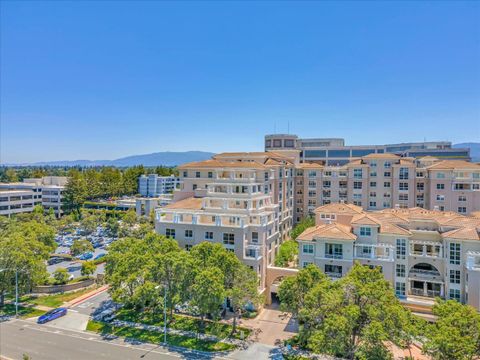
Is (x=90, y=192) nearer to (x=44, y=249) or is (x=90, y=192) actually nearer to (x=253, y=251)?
(x=44, y=249)

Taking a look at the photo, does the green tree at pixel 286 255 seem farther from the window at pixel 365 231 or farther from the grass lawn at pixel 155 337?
the grass lawn at pixel 155 337

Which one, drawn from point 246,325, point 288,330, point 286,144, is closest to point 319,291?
point 288,330

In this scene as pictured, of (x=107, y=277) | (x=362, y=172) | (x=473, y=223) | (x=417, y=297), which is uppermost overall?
(x=362, y=172)

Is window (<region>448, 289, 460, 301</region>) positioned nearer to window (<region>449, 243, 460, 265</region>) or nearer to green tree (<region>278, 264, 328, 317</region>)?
window (<region>449, 243, 460, 265</region>)

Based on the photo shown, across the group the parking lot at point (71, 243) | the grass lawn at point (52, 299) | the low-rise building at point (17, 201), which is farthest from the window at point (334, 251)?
the low-rise building at point (17, 201)

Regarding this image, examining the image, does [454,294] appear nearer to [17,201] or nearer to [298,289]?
[298,289]

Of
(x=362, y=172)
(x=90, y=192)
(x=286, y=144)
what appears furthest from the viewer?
(x=90, y=192)
